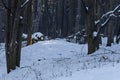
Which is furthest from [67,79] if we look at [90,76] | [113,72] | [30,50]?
[30,50]

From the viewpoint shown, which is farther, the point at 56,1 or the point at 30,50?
the point at 56,1

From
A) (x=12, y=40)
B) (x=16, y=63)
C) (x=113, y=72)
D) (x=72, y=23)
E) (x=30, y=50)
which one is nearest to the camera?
(x=113, y=72)

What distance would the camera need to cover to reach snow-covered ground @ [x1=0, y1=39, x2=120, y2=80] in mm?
8555

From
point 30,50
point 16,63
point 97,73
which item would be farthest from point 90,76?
point 30,50

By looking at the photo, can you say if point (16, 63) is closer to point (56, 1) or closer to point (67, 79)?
point (67, 79)

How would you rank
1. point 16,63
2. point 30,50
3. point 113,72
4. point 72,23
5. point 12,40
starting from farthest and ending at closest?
point 72,23, point 30,50, point 16,63, point 12,40, point 113,72

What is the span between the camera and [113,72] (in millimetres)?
8141

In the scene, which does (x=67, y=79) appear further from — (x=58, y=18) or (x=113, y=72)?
(x=58, y=18)

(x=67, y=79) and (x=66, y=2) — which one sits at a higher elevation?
(x=66, y=2)

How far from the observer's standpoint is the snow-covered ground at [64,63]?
28.1 ft

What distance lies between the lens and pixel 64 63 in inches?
569

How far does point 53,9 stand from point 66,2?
265 cm

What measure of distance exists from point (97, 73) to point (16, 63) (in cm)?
762

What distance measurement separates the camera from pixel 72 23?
6191cm
